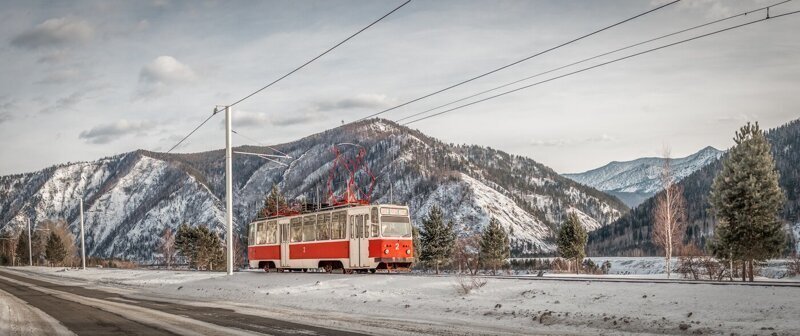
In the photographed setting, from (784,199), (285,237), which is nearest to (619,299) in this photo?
(784,199)

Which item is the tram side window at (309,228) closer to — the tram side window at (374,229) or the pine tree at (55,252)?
the tram side window at (374,229)

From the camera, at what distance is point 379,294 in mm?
22828

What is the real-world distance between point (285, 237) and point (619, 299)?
84.1ft

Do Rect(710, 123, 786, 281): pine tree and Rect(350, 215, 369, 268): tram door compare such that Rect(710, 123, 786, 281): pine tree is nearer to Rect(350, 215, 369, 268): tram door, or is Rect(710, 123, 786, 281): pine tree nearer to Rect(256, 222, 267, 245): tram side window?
Rect(350, 215, 369, 268): tram door

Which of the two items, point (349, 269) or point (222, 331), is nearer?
point (222, 331)

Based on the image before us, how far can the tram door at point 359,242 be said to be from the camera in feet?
104

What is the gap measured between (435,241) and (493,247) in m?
6.64

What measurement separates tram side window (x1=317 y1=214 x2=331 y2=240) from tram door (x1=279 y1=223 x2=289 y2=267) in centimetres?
447

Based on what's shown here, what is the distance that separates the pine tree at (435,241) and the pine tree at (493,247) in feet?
12.8

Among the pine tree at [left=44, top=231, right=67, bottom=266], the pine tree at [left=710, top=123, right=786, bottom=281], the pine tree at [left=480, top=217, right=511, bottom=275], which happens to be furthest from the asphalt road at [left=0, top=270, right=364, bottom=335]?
the pine tree at [left=44, top=231, right=67, bottom=266]

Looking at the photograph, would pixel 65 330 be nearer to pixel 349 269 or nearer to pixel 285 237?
pixel 349 269

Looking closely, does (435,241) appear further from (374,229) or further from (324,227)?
(374,229)

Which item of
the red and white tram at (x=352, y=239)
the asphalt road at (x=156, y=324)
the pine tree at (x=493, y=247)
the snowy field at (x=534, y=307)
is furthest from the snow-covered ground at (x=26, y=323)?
the pine tree at (x=493, y=247)

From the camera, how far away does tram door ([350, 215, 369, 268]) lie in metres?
31.8
